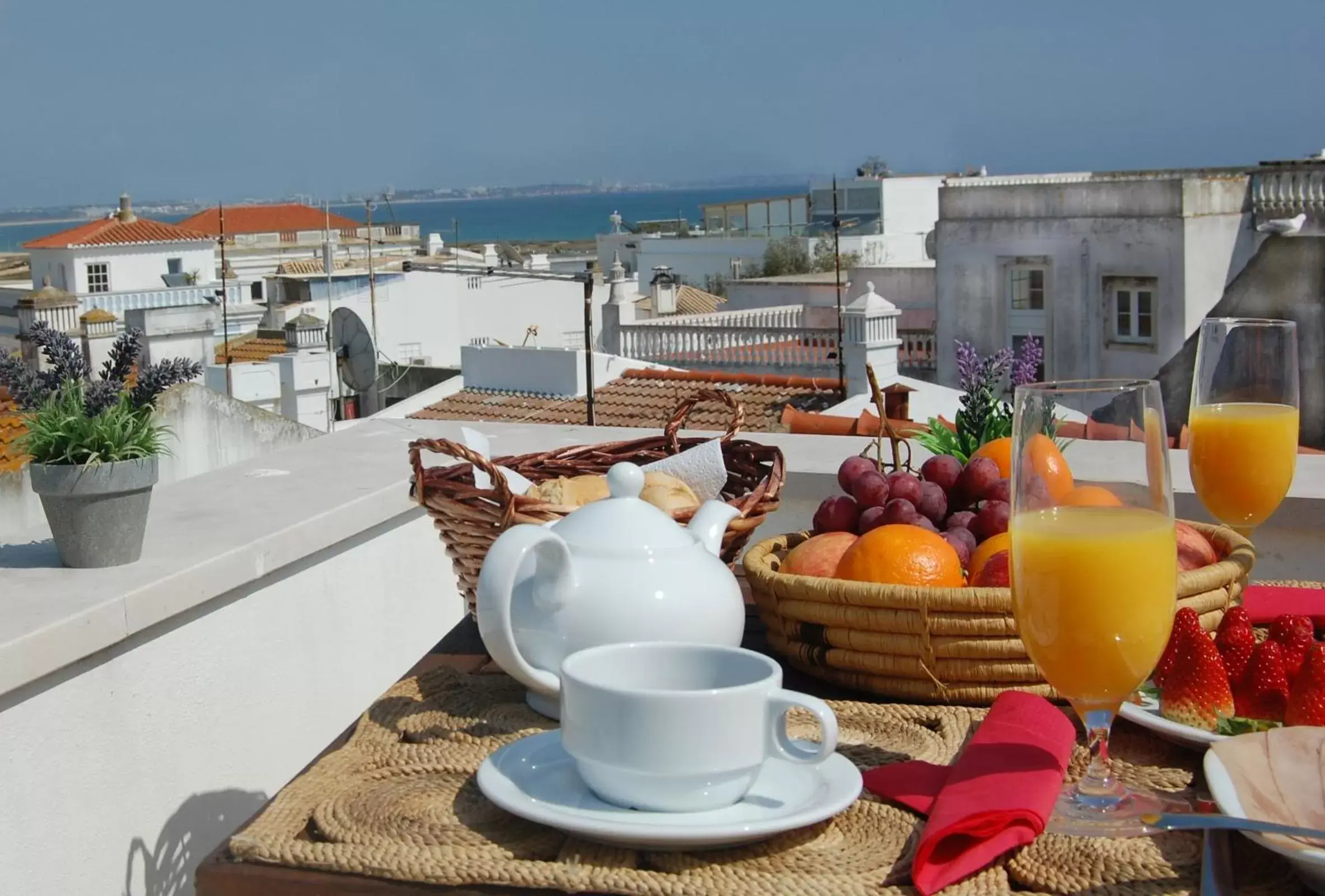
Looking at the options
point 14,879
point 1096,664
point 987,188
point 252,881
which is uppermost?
point 987,188

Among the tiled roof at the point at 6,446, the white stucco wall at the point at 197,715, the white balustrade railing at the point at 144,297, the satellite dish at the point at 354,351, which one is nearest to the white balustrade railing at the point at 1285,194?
the satellite dish at the point at 354,351

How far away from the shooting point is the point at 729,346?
2383 cm

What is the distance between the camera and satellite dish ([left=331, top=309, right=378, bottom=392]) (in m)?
18.3

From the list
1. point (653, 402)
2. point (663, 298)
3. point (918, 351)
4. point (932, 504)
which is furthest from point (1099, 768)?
point (663, 298)

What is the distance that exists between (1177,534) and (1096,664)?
52 cm

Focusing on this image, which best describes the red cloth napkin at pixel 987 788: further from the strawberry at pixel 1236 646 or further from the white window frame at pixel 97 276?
the white window frame at pixel 97 276

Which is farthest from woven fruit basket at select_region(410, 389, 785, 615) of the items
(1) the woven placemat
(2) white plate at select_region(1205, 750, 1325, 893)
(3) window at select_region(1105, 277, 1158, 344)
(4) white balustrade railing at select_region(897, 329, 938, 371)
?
(4) white balustrade railing at select_region(897, 329, 938, 371)

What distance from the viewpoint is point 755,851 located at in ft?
3.86

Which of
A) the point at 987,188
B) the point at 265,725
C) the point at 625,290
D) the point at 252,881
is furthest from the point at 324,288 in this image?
the point at 252,881

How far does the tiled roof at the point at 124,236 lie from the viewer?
40825 millimetres

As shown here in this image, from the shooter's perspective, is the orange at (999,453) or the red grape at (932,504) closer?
the red grape at (932,504)

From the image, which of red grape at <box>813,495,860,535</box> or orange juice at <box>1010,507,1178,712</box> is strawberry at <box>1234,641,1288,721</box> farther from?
red grape at <box>813,495,860,535</box>

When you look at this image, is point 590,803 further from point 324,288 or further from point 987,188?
point 324,288

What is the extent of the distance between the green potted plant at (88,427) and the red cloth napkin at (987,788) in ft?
4.50
